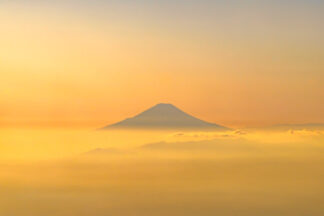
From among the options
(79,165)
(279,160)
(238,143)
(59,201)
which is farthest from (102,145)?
(279,160)

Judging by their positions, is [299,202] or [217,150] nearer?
[299,202]

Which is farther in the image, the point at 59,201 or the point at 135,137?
the point at 135,137

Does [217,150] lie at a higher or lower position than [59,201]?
higher

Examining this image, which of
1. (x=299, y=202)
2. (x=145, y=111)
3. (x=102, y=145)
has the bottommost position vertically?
(x=299, y=202)

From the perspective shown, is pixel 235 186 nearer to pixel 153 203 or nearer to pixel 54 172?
pixel 153 203

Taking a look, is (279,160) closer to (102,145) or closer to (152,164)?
(152,164)

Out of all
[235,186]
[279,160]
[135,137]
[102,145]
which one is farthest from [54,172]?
[279,160]
